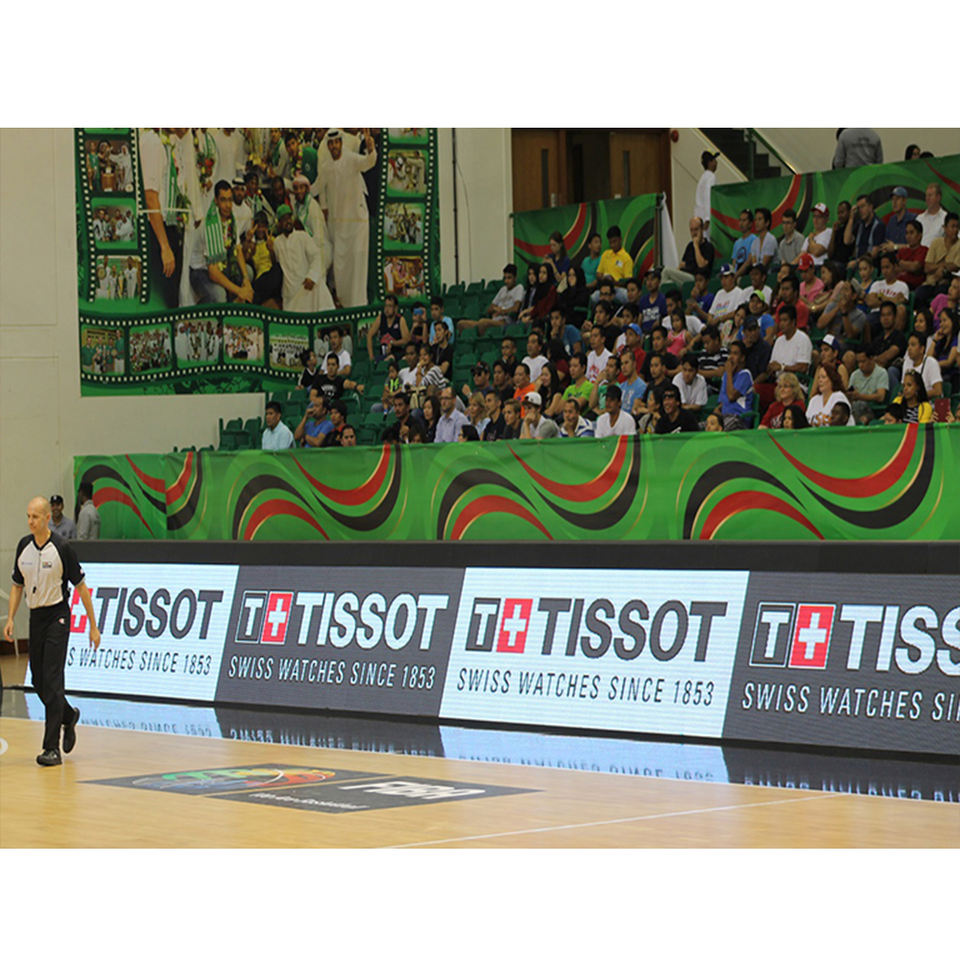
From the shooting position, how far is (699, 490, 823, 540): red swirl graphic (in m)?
14.4

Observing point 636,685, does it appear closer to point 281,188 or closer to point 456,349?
point 456,349

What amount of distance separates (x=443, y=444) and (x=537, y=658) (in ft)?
8.82

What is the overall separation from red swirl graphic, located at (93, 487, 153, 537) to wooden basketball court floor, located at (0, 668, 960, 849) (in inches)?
275

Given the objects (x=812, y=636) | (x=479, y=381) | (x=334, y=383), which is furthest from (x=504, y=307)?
(x=812, y=636)

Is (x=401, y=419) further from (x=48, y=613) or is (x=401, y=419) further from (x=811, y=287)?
(x=48, y=613)

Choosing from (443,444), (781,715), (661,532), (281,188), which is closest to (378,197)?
(281,188)

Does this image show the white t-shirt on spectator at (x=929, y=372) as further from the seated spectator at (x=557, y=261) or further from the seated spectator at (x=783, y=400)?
the seated spectator at (x=557, y=261)

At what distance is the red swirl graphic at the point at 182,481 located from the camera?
1978 centimetres

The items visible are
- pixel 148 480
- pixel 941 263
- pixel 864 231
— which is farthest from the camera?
pixel 148 480

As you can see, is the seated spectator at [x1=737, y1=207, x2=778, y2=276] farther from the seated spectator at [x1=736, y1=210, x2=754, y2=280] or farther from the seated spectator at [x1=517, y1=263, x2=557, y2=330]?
the seated spectator at [x1=517, y1=263, x2=557, y2=330]

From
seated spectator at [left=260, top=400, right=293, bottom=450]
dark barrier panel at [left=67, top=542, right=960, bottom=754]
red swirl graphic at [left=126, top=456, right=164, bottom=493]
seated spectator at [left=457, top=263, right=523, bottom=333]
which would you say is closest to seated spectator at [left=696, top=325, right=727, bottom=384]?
dark barrier panel at [left=67, top=542, right=960, bottom=754]

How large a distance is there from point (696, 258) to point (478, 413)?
15.1ft

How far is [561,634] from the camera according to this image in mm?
15336

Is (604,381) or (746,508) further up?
(604,381)
